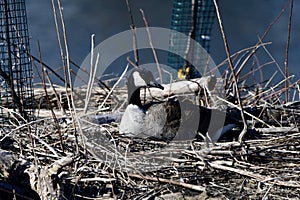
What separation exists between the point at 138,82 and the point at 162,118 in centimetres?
43

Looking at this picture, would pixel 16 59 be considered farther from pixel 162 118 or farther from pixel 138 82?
pixel 162 118

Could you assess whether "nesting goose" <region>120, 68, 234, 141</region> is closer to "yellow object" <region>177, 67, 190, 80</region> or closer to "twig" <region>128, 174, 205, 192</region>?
"twig" <region>128, 174, 205, 192</region>

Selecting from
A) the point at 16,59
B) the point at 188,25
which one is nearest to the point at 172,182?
the point at 16,59

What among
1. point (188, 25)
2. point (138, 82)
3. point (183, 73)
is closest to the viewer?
point (138, 82)

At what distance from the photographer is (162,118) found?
4141 millimetres

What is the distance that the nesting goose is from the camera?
13.3ft

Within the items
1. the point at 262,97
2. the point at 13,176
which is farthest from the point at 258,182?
the point at 262,97

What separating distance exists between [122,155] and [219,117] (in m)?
1.19

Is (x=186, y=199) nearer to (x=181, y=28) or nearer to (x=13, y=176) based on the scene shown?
(x=13, y=176)

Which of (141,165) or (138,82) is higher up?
(138,82)

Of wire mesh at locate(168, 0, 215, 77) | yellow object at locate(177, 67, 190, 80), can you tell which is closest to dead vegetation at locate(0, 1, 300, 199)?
yellow object at locate(177, 67, 190, 80)

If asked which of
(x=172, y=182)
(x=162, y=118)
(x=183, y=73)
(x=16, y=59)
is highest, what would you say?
(x=16, y=59)

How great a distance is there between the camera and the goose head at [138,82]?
4320mm

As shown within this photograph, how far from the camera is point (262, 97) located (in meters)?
5.18
